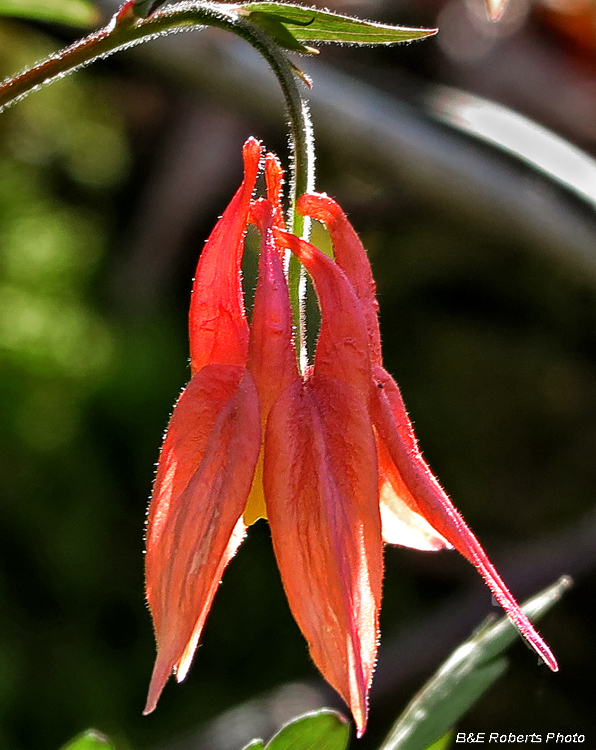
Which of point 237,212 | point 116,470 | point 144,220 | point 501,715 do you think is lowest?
point 501,715

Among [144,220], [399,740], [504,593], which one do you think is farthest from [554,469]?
[504,593]

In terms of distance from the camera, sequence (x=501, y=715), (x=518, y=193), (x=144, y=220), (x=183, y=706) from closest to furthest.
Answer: (x=518, y=193)
(x=183, y=706)
(x=501, y=715)
(x=144, y=220)

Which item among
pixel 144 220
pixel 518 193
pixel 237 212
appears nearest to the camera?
pixel 237 212

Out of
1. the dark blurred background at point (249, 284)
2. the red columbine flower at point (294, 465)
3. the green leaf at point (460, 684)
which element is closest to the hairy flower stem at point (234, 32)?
the red columbine flower at point (294, 465)

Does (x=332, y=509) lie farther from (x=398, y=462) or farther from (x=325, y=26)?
(x=325, y=26)

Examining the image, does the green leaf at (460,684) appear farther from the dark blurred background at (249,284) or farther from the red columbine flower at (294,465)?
the dark blurred background at (249,284)

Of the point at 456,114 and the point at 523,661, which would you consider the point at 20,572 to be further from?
the point at 456,114
